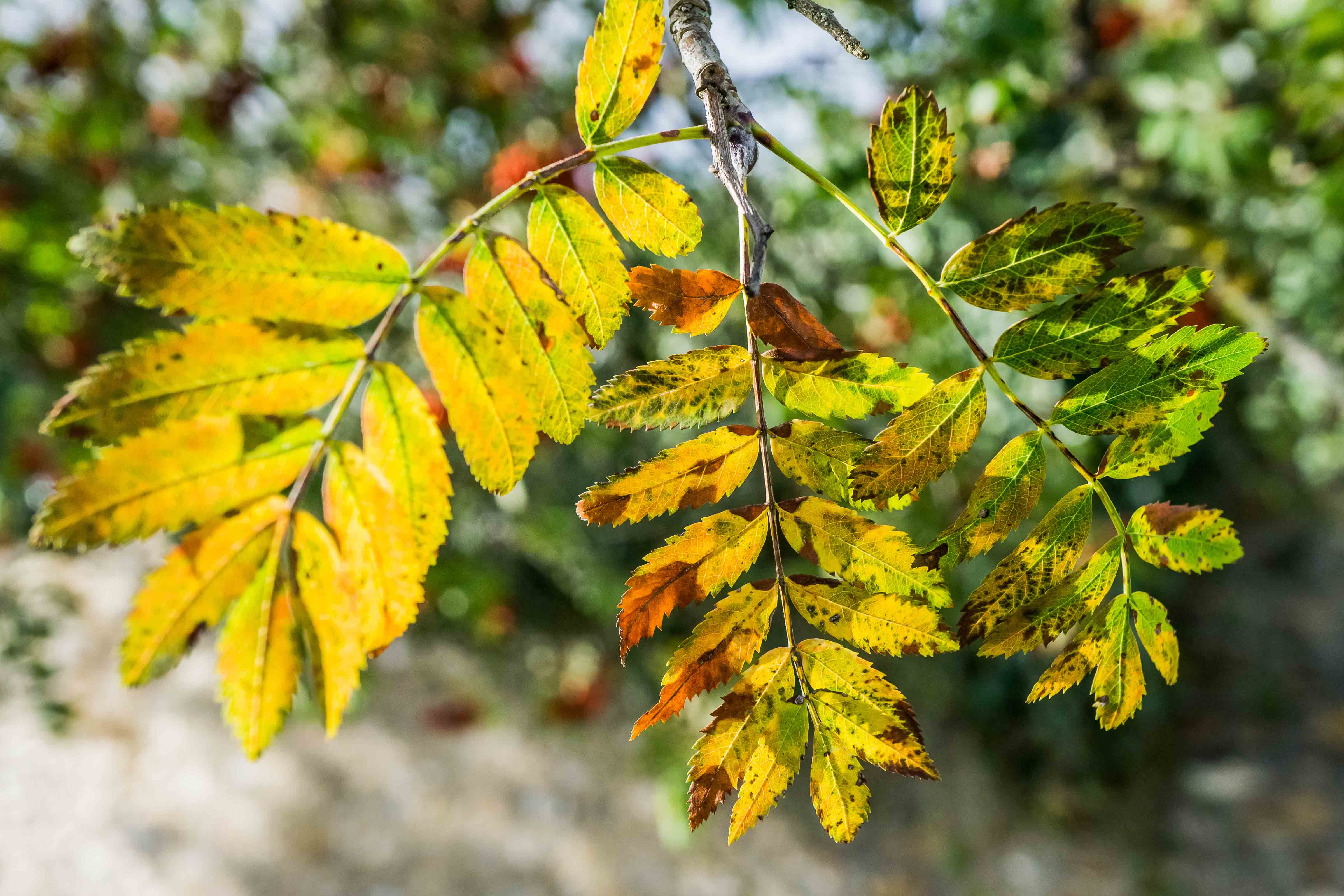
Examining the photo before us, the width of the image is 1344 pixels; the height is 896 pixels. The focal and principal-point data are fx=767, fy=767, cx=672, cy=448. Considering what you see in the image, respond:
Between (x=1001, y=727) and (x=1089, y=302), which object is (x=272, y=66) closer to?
(x=1089, y=302)

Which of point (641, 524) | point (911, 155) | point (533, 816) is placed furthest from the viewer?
point (533, 816)

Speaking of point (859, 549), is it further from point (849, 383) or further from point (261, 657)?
point (261, 657)

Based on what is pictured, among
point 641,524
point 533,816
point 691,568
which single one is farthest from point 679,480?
point 533,816

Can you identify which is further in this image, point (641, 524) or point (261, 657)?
point (641, 524)

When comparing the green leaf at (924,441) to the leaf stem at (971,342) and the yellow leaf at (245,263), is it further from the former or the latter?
the yellow leaf at (245,263)

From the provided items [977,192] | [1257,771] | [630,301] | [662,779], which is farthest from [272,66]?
[1257,771]

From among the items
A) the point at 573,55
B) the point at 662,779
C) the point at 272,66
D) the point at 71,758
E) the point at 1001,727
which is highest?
the point at 272,66

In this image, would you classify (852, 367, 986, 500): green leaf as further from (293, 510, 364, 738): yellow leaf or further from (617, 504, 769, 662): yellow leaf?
(293, 510, 364, 738): yellow leaf
